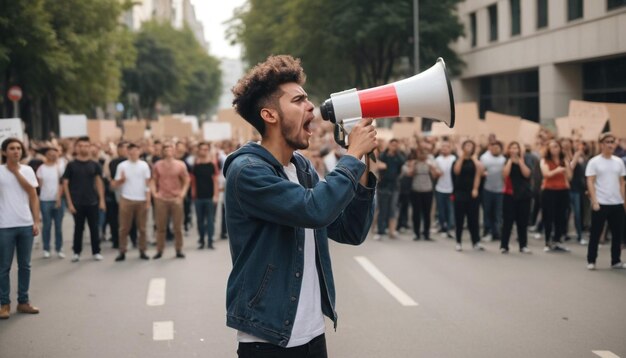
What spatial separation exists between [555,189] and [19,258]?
27.3 feet

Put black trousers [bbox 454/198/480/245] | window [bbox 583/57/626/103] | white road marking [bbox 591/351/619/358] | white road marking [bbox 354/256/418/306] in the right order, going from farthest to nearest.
A: 1. window [bbox 583/57/626/103]
2. black trousers [bbox 454/198/480/245]
3. white road marking [bbox 354/256/418/306]
4. white road marking [bbox 591/351/619/358]

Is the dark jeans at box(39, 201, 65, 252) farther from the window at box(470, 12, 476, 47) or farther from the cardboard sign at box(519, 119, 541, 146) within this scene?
the window at box(470, 12, 476, 47)

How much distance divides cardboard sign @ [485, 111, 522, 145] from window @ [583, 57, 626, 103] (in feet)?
32.2

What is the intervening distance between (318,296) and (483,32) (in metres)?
38.1

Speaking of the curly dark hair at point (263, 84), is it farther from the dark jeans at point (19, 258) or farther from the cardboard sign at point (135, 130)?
the cardboard sign at point (135, 130)

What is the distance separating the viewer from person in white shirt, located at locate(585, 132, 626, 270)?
11391 millimetres

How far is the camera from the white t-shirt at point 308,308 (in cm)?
328

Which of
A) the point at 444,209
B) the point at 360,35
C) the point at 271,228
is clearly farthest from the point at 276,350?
the point at 360,35

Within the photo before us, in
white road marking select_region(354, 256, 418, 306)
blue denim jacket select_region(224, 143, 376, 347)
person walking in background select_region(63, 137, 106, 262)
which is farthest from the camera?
person walking in background select_region(63, 137, 106, 262)

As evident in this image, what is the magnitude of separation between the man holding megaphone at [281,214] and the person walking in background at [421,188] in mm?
12220

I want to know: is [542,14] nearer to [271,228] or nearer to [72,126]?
[72,126]

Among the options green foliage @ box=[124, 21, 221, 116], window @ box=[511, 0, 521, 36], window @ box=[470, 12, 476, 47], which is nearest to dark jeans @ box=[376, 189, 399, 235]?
window @ box=[511, 0, 521, 36]

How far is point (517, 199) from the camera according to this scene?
13.4 meters

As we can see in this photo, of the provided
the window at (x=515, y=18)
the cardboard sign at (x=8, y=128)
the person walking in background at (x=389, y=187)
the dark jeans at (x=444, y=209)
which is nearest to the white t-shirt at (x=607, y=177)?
the dark jeans at (x=444, y=209)
